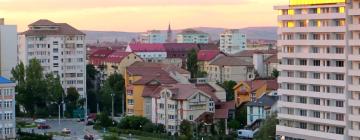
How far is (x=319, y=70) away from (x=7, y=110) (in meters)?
A: 16.8

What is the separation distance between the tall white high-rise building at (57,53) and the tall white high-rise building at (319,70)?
93.7 feet

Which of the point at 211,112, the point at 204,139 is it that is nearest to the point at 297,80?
the point at 204,139

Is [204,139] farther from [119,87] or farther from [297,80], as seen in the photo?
[119,87]

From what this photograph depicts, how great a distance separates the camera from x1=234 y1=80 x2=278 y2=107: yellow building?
143 ft

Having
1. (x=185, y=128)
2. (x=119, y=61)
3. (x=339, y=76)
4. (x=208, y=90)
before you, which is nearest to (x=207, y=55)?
(x=119, y=61)

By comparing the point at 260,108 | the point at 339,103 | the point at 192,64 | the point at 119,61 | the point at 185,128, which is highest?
the point at 119,61

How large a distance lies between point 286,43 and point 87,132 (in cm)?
1600

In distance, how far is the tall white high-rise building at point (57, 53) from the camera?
5659 cm

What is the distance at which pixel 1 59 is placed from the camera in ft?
178

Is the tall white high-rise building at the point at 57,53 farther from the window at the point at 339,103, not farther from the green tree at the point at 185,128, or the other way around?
the window at the point at 339,103

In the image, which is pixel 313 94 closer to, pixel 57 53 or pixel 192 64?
pixel 57 53

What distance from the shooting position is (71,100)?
168ft

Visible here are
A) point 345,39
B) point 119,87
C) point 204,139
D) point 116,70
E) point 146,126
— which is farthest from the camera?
point 116,70

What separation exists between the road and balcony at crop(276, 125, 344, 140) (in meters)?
12.1
